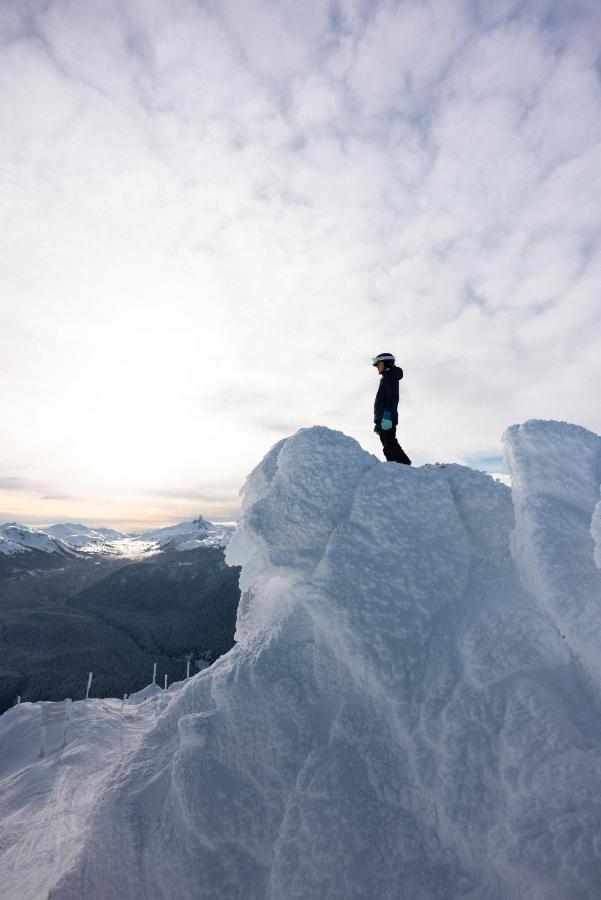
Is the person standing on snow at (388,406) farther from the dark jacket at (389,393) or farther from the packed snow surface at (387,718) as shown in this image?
the packed snow surface at (387,718)

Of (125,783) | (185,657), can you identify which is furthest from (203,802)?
(185,657)

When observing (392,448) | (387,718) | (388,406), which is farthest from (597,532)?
(388,406)

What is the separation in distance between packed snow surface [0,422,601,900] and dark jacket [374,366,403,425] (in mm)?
→ 1181

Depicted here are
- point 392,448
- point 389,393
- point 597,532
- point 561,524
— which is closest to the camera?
point 597,532

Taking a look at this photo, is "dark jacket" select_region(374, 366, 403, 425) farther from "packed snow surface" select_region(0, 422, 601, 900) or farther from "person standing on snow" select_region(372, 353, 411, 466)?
"packed snow surface" select_region(0, 422, 601, 900)

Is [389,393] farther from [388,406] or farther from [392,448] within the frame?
[392,448]

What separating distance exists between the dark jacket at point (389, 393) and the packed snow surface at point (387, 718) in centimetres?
118

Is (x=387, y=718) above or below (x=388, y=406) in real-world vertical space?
below

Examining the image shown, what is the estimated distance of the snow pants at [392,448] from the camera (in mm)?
10027

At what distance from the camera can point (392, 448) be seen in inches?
399

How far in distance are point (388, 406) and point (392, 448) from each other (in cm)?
100

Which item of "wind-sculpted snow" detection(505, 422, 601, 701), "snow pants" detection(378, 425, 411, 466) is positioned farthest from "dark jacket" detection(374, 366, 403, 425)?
"wind-sculpted snow" detection(505, 422, 601, 701)

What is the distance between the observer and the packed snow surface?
17.2 ft

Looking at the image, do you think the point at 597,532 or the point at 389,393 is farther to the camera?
the point at 389,393
